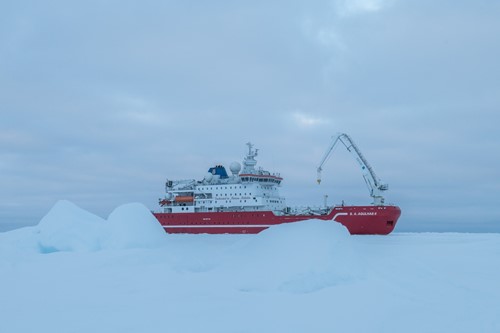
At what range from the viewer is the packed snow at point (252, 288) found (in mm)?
9305

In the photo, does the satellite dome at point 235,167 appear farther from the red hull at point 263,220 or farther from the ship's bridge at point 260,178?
the red hull at point 263,220

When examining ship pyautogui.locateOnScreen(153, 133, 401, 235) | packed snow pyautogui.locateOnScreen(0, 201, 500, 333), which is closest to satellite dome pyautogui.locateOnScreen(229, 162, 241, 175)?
ship pyautogui.locateOnScreen(153, 133, 401, 235)

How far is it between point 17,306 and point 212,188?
3415 centimetres

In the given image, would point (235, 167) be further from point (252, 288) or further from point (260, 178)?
point (252, 288)

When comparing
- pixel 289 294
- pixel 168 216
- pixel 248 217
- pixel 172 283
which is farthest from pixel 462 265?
pixel 168 216

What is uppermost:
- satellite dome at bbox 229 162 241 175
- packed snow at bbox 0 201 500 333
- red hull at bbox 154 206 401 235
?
satellite dome at bbox 229 162 241 175

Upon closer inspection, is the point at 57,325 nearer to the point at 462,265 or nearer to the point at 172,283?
the point at 172,283

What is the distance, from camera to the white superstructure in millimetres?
42656

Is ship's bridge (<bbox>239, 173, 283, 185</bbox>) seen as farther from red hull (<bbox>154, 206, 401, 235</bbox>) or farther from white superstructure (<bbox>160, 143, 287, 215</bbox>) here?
red hull (<bbox>154, 206, 401, 235</bbox>)

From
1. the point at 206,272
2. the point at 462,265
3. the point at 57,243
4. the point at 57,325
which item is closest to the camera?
the point at 57,325

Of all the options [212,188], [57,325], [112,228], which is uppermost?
[212,188]

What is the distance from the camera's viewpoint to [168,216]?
45.7 meters

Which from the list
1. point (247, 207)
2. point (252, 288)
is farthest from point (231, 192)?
point (252, 288)

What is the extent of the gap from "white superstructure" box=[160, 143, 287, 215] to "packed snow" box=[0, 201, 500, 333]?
79.8 feet
